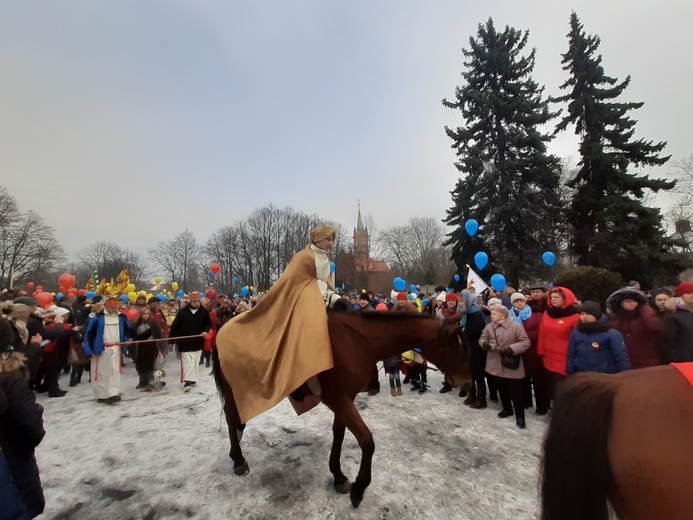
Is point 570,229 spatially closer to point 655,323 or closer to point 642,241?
point 642,241

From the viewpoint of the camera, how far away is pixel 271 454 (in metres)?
4.40

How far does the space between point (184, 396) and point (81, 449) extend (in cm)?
241

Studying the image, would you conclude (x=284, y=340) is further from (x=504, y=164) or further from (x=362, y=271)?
(x=362, y=271)

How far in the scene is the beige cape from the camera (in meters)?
3.30

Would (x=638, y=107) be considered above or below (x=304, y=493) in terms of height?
above

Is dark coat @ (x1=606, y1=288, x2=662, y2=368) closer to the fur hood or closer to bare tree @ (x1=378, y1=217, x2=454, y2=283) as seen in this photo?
the fur hood

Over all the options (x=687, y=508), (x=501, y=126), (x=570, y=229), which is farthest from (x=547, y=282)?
(x=687, y=508)

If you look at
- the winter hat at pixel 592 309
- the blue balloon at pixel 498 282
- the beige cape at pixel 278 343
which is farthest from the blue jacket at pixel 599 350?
the blue balloon at pixel 498 282

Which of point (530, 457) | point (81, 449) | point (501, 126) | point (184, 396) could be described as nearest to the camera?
point (530, 457)

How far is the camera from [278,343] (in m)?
3.54

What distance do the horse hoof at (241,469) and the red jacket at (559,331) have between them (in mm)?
4620

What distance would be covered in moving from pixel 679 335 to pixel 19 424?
6.89 metres

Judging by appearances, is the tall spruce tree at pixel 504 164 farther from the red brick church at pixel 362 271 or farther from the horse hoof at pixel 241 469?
the red brick church at pixel 362 271

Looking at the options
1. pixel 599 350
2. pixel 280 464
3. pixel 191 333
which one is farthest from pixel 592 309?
pixel 191 333
